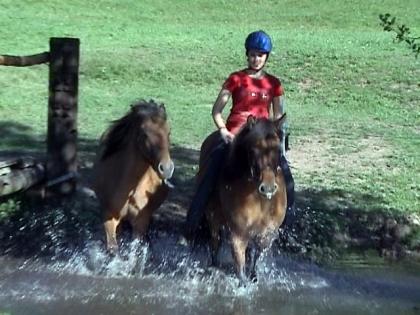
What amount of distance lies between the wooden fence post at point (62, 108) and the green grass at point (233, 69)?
2559 millimetres

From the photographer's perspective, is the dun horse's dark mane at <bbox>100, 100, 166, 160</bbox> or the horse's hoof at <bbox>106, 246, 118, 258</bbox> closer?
the dun horse's dark mane at <bbox>100, 100, 166, 160</bbox>

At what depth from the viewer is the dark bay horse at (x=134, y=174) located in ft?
28.2

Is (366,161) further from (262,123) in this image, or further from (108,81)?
(108,81)

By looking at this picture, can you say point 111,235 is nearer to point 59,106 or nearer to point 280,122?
point 280,122

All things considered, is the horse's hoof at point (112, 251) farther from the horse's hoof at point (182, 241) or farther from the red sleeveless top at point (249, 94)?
the red sleeveless top at point (249, 94)

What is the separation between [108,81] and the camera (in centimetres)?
1902

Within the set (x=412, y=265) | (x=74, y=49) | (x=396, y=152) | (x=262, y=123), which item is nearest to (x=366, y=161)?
(x=396, y=152)

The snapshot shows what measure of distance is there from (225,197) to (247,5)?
23.7m

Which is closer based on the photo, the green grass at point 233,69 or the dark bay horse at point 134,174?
the dark bay horse at point 134,174

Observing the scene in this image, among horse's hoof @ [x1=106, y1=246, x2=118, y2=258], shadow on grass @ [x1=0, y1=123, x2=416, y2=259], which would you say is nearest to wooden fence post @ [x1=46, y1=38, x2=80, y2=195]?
shadow on grass @ [x1=0, y1=123, x2=416, y2=259]

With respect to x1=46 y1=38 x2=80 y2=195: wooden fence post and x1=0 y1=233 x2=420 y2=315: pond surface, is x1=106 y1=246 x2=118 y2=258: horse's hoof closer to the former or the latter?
x1=0 y1=233 x2=420 y2=315: pond surface

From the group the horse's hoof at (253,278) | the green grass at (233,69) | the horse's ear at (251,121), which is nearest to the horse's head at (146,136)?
the horse's ear at (251,121)

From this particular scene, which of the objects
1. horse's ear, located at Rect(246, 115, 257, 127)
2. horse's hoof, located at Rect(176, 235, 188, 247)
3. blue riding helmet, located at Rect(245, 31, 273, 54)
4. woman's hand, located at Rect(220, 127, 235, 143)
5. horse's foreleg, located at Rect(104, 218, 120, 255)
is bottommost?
horse's hoof, located at Rect(176, 235, 188, 247)

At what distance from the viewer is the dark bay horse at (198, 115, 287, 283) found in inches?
312
